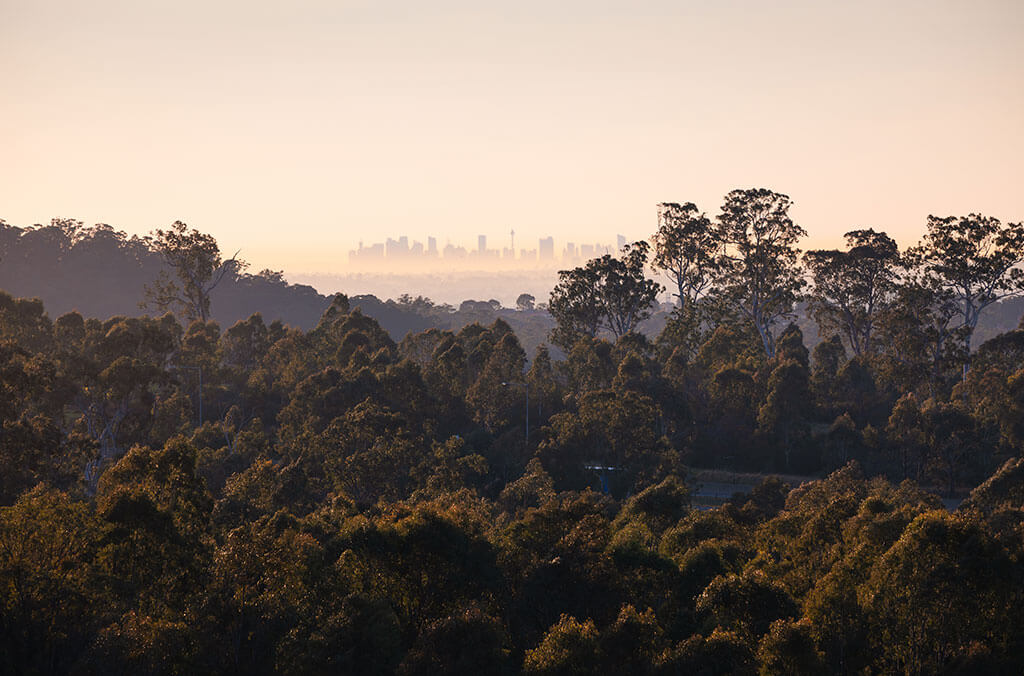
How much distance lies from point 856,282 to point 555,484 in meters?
50.3

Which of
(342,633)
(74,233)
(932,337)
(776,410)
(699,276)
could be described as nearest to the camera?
(342,633)

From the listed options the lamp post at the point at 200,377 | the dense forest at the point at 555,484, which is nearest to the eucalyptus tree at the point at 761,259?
the dense forest at the point at 555,484

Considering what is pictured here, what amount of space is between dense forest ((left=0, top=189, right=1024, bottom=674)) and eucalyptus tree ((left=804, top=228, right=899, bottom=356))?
14.0 inches

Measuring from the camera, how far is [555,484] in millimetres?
57688

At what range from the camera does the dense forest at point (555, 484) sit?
23.8 m

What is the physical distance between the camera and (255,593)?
2511 cm

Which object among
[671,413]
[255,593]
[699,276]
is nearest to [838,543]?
[255,593]

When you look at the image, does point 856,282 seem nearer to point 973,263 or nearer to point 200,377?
point 973,263

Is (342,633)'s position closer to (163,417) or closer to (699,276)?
(163,417)

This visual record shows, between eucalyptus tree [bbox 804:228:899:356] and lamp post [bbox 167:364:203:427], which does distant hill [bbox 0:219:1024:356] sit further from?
lamp post [bbox 167:364:203:427]

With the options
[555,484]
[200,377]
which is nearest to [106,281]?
[200,377]

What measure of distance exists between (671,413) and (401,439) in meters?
28.5

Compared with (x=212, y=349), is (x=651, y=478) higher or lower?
lower

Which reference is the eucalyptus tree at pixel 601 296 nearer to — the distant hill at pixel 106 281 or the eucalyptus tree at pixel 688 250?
the eucalyptus tree at pixel 688 250
